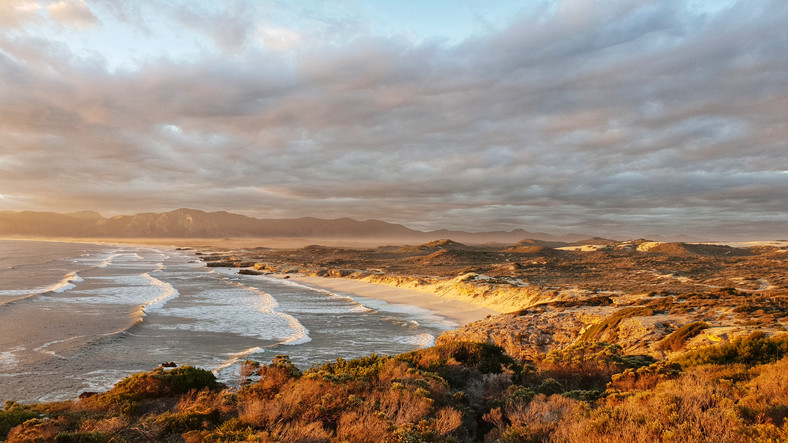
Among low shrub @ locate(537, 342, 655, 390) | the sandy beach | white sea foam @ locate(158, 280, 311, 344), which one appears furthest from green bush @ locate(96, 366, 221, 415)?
the sandy beach

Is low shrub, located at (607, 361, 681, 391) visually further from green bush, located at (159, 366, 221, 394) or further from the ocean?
the ocean

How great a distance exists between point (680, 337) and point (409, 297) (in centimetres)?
2581

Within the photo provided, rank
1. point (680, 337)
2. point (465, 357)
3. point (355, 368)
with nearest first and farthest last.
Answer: point (355, 368) < point (465, 357) < point (680, 337)

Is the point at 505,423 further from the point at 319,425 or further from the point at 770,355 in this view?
the point at 770,355

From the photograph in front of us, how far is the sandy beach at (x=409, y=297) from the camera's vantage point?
29797 millimetres

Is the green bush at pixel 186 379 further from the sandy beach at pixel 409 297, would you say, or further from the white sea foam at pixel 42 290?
the white sea foam at pixel 42 290

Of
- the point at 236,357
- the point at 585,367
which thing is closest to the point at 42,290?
the point at 236,357

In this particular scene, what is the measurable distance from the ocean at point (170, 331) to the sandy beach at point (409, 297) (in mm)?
1678

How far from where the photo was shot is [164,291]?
38.1m

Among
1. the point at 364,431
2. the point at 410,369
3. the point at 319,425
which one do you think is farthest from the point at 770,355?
the point at 319,425

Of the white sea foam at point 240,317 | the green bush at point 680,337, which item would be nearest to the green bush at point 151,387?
the white sea foam at point 240,317

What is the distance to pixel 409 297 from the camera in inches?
1513

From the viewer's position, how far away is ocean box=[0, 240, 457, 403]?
14.5 m

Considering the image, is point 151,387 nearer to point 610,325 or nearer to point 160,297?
point 610,325
